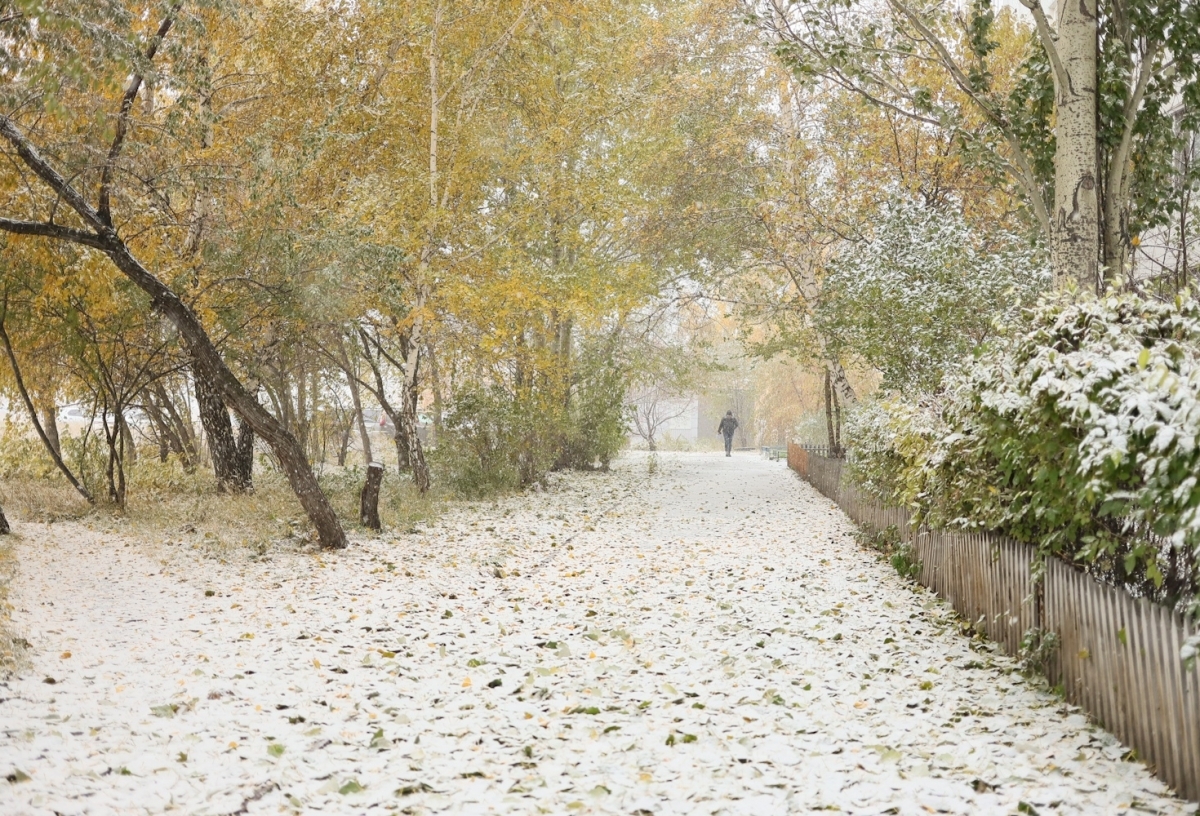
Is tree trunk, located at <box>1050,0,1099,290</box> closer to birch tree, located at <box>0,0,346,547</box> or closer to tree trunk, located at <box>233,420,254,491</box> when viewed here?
birch tree, located at <box>0,0,346,547</box>

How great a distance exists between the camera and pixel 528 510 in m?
14.4

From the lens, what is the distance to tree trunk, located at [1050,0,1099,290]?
753 centimetres

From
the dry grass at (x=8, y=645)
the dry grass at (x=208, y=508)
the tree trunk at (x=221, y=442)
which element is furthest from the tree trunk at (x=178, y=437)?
the dry grass at (x=8, y=645)

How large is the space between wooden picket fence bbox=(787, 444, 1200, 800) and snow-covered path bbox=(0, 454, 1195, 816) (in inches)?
Result: 6.1

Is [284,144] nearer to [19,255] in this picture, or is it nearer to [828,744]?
[19,255]

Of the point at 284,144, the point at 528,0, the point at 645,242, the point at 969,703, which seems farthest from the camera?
the point at 645,242

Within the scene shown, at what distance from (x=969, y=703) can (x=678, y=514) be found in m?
9.43

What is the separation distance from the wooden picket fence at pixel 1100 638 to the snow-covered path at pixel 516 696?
15cm

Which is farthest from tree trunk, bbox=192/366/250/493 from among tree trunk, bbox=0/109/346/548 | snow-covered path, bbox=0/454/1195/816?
tree trunk, bbox=0/109/346/548

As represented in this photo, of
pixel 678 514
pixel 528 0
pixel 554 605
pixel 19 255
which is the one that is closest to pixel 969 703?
pixel 554 605

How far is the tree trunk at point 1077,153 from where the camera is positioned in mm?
7527

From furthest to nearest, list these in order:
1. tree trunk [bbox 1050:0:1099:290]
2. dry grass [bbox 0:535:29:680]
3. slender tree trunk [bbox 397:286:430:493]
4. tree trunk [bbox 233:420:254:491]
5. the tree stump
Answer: tree trunk [bbox 233:420:254:491] → slender tree trunk [bbox 397:286:430:493] → the tree stump → tree trunk [bbox 1050:0:1099:290] → dry grass [bbox 0:535:29:680]

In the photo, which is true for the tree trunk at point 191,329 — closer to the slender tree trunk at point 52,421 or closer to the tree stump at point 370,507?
the tree stump at point 370,507

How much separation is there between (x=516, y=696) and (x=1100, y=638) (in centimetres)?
316
